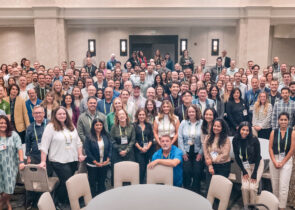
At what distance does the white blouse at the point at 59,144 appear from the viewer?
475 cm

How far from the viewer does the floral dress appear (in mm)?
4770

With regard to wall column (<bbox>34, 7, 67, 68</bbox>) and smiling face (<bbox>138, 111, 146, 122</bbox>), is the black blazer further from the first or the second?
wall column (<bbox>34, 7, 67, 68</bbox>)

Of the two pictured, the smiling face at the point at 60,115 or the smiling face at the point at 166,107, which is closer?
the smiling face at the point at 60,115

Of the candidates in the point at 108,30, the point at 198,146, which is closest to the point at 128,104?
the point at 198,146

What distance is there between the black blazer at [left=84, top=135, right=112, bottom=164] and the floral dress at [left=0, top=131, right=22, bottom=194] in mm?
1014

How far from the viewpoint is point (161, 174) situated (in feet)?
15.4

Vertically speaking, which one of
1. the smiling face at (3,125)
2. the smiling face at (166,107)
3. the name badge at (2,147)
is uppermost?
the smiling face at (166,107)

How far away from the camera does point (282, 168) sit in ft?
15.9

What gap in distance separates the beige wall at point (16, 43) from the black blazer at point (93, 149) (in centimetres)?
1310

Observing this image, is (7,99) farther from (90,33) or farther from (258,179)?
(90,33)

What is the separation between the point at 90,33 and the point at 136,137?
40.9 feet

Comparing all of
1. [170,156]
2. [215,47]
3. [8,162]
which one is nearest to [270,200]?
[170,156]

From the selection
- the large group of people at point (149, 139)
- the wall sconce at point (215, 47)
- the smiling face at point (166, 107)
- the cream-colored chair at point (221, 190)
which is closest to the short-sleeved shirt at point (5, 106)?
the large group of people at point (149, 139)

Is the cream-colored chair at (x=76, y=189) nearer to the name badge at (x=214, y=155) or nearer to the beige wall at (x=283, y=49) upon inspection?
the name badge at (x=214, y=155)
